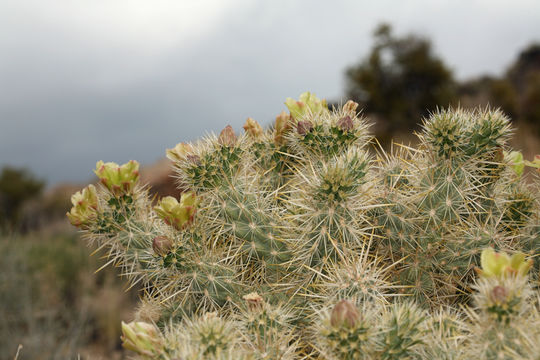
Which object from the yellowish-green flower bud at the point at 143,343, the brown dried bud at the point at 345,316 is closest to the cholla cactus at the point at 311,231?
the yellowish-green flower bud at the point at 143,343

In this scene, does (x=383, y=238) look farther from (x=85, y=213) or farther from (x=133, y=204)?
(x=85, y=213)

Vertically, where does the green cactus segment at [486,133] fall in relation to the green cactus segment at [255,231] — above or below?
→ above

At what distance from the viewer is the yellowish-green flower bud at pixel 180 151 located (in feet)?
6.02

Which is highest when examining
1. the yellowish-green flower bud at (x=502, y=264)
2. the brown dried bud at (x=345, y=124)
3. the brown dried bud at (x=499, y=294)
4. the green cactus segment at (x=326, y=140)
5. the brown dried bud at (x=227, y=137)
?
the brown dried bud at (x=345, y=124)

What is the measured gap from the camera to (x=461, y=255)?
169 cm

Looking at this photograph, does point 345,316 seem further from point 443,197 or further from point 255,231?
point 443,197

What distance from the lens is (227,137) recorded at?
1824 millimetres

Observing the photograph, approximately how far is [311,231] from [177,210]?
479 millimetres

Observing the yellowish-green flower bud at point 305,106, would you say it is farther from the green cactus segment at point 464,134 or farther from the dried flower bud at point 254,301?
the dried flower bud at point 254,301

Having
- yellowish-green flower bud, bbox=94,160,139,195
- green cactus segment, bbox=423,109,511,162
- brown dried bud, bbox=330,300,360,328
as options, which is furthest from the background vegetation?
yellowish-green flower bud, bbox=94,160,139,195

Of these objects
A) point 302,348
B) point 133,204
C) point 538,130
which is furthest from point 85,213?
point 538,130

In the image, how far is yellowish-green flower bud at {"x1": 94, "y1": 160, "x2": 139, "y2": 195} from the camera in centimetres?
185

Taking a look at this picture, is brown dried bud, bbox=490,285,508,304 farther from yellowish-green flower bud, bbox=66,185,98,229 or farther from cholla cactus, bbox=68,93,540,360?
yellowish-green flower bud, bbox=66,185,98,229

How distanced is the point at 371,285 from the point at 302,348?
1.15ft
